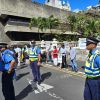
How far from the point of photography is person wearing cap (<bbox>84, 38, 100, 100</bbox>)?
622 centimetres

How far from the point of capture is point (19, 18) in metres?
51.2

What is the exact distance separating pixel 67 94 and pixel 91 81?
3.70 m

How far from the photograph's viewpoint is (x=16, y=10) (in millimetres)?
49094

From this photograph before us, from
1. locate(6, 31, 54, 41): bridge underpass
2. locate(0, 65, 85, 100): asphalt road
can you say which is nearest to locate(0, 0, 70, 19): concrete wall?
locate(6, 31, 54, 41): bridge underpass

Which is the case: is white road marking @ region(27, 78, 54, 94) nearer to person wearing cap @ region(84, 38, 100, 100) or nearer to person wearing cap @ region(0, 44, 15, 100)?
person wearing cap @ region(0, 44, 15, 100)

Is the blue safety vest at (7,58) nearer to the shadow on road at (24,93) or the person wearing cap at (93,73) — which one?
the shadow on road at (24,93)

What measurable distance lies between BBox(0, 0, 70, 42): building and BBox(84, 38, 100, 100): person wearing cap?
40352mm

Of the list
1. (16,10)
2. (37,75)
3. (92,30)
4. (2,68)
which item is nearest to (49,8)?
(16,10)

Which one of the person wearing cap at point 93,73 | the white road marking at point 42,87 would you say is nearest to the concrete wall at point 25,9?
the white road marking at point 42,87

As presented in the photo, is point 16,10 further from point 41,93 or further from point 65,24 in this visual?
point 41,93

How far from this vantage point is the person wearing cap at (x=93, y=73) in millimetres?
6219

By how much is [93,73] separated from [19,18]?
4586 cm

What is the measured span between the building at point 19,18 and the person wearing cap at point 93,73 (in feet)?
132

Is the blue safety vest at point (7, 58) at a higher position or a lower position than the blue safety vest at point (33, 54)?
higher
